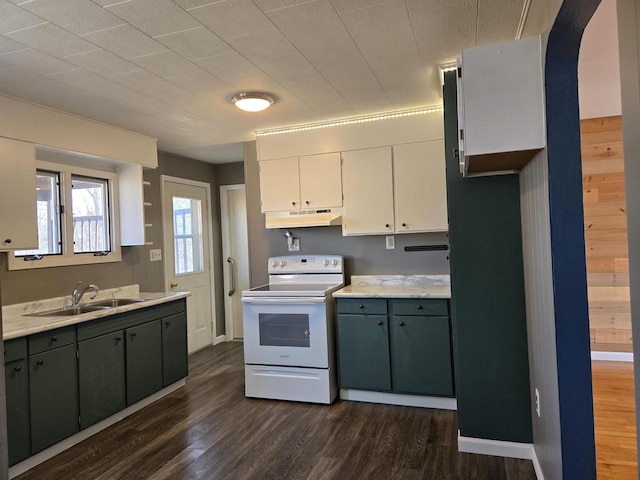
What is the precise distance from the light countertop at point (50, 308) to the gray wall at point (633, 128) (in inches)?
111

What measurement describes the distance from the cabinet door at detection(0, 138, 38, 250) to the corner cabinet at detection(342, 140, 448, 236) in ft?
7.68

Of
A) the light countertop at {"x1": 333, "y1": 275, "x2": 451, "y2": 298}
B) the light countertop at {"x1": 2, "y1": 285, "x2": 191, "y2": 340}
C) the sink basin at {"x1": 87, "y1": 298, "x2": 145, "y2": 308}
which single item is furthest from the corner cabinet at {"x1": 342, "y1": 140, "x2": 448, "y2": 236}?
the sink basin at {"x1": 87, "y1": 298, "x2": 145, "y2": 308}

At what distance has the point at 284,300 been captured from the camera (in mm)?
3439

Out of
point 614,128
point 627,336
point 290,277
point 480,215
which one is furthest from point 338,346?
point 614,128

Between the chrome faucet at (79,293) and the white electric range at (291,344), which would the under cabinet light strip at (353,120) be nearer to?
the white electric range at (291,344)

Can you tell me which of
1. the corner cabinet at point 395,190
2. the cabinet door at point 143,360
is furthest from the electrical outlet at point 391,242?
the cabinet door at point 143,360

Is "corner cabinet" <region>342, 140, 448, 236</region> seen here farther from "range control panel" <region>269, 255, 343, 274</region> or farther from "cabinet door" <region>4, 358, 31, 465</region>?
"cabinet door" <region>4, 358, 31, 465</region>

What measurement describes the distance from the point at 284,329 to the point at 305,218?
993mm

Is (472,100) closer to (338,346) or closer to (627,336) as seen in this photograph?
(338,346)

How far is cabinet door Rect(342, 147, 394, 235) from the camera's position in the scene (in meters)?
3.62

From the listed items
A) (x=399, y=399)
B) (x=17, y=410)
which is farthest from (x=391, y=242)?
(x=17, y=410)

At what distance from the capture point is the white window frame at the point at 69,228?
3.22 meters

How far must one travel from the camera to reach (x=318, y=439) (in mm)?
2777

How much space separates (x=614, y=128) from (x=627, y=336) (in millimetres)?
2003
